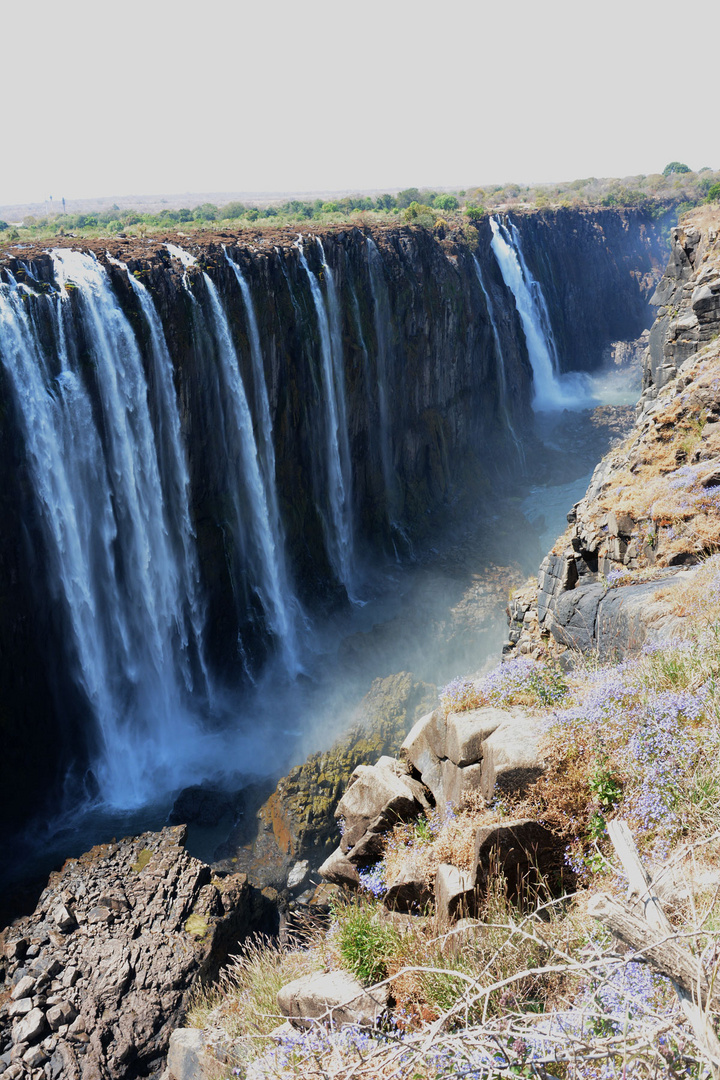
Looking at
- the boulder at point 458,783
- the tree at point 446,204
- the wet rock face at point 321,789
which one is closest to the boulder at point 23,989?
the wet rock face at point 321,789

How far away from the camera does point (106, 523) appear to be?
62.7ft

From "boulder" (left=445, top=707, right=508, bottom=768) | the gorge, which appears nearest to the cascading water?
the gorge

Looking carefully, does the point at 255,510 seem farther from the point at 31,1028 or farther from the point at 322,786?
the point at 31,1028

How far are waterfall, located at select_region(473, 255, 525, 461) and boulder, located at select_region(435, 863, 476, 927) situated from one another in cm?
3307

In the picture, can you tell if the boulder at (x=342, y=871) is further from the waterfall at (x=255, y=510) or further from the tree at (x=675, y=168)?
the tree at (x=675, y=168)

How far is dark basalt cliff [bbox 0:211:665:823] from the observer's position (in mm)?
17734

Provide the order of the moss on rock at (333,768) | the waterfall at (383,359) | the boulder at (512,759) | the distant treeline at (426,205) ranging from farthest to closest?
1. the distant treeline at (426,205)
2. the waterfall at (383,359)
3. the moss on rock at (333,768)
4. the boulder at (512,759)

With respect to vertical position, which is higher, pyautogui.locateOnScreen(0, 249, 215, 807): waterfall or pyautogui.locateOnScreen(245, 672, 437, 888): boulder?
pyautogui.locateOnScreen(0, 249, 215, 807): waterfall

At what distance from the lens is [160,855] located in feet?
45.5

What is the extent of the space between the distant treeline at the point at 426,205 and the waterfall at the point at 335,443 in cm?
705

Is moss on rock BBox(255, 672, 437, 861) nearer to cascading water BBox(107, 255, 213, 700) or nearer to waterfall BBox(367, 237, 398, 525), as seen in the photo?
cascading water BBox(107, 255, 213, 700)

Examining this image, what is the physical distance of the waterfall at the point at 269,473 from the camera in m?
22.5

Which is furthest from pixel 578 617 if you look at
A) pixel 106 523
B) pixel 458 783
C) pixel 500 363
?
pixel 500 363

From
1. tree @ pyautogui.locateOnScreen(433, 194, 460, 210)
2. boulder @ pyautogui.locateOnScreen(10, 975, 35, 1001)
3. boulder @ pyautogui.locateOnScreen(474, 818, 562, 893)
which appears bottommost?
boulder @ pyautogui.locateOnScreen(10, 975, 35, 1001)
